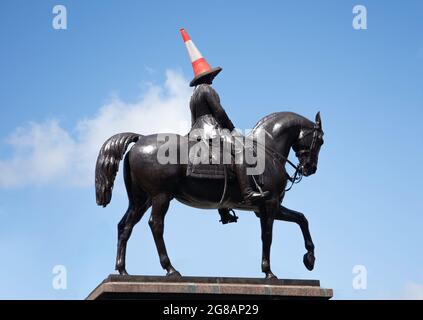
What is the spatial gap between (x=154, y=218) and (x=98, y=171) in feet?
5.06

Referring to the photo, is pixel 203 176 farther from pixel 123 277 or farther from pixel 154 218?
pixel 123 277

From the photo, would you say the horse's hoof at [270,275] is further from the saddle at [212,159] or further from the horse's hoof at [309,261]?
the saddle at [212,159]

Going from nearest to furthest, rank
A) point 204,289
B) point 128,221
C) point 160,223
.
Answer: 1. point 204,289
2. point 160,223
3. point 128,221

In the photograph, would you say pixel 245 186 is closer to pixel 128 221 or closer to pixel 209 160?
pixel 209 160

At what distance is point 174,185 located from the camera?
20.5 m

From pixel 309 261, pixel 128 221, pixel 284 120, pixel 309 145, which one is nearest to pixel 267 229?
pixel 309 261

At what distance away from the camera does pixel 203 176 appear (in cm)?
2059

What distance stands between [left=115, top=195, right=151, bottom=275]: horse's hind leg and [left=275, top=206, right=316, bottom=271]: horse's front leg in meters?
2.94

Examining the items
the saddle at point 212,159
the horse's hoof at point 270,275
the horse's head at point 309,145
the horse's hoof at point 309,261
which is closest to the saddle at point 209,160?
the saddle at point 212,159

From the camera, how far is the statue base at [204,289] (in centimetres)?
1942

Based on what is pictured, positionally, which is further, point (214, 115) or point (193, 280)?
point (214, 115)

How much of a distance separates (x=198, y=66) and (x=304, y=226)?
4159mm

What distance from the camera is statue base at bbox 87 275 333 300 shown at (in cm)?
1942
